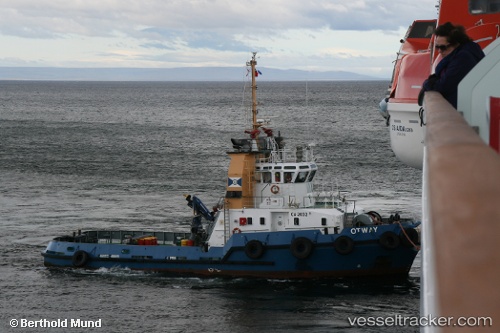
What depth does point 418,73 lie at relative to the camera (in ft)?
28.6

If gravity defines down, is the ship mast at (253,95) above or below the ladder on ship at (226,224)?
above

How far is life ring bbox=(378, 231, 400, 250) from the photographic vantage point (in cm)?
3008

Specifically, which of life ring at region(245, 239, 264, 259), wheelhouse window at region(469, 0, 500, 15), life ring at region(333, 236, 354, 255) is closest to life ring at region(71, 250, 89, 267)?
life ring at region(245, 239, 264, 259)

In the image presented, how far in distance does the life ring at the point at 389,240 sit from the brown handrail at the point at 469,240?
29.5 metres

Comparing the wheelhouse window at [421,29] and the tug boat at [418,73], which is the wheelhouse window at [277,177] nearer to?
the wheelhouse window at [421,29]

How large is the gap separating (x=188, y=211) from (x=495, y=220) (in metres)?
45.0

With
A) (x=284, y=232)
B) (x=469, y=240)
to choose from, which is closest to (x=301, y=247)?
(x=284, y=232)

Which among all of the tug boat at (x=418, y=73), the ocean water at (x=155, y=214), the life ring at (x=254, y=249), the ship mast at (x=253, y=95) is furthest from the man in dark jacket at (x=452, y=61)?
the ship mast at (x=253, y=95)

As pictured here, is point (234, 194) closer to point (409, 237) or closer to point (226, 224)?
point (226, 224)

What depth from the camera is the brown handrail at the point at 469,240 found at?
817 millimetres

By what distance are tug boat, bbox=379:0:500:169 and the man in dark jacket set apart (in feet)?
8.48

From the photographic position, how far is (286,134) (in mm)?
94562

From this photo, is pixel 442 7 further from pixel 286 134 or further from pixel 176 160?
pixel 286 134

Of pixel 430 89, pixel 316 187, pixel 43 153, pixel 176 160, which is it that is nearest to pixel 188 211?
pixel 316 187
